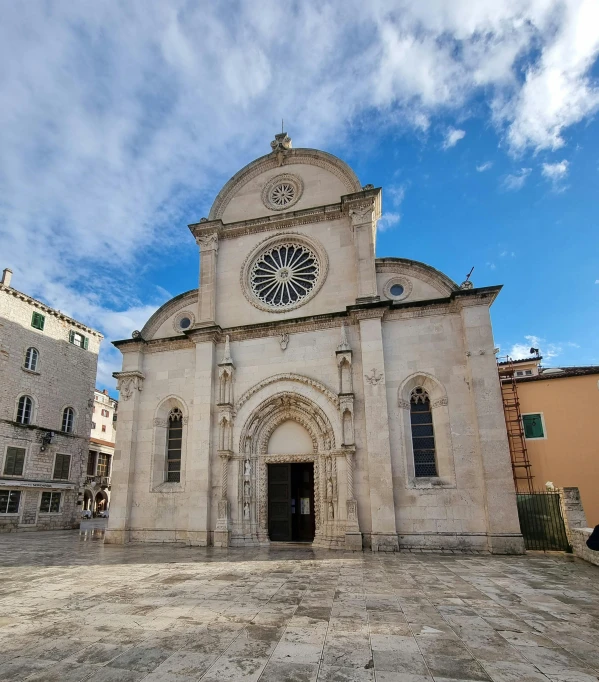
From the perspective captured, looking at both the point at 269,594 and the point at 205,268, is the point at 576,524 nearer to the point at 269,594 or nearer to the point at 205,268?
the point at 269,594

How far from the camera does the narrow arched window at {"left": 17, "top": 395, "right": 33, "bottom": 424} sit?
25.8 meters

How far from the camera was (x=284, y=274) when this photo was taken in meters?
18.6

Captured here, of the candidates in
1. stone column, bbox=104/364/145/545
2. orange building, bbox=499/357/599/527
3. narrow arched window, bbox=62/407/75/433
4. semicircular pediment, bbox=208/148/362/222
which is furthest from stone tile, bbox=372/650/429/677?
narrow arched window, bbox=62/407/75/433

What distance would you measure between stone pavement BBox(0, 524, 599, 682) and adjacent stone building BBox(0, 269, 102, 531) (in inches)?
624

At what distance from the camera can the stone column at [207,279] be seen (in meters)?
18.4

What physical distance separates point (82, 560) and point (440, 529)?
414 inches

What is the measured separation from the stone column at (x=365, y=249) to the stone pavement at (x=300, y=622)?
9086 millimetres

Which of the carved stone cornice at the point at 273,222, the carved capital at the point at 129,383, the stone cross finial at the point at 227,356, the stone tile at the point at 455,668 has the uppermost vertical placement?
the carved stone cornice at the point at 273,222

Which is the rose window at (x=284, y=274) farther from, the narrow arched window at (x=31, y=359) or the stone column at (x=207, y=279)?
the narrow arched window at (x=31, y=359)

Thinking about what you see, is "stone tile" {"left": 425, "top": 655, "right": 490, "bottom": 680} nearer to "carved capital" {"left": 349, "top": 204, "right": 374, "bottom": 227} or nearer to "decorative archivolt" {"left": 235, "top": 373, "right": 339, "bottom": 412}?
"decorative archivolt" {"left": 235, "top": 373, "right": 339, "bottom": 412}

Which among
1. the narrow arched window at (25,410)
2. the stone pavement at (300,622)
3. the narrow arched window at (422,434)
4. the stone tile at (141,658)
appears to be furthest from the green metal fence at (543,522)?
the narrow arched window at (25,410)

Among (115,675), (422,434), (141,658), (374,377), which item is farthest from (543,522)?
(115,675)

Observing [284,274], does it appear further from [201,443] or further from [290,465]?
[290,465]

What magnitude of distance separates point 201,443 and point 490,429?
9.92 meters
